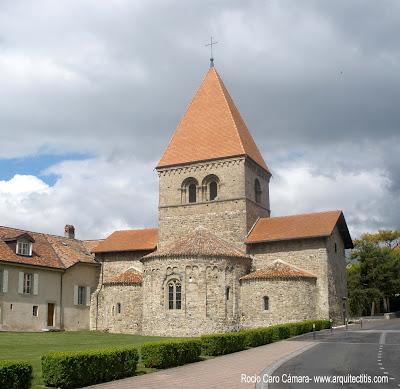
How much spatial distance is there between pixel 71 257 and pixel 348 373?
3306 centimetres

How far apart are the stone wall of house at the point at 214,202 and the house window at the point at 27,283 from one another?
10.8m

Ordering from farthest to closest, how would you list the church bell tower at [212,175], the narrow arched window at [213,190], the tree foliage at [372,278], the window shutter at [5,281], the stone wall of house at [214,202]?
the tree foliage at [372,278] < the narrow arched window at [213,190] < the church bell tower at [212,175] < the stone wall of house at [214,202] < the window shutter at [5,281]

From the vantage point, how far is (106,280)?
46562 mm

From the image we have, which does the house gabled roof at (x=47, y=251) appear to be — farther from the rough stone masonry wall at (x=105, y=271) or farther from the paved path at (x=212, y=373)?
the paved path at (x=212, y=373)

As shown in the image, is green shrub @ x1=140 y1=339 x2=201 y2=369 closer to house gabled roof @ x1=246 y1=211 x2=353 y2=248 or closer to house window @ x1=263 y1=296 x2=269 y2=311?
house window @ x1=263 y1=296 x2=269 y2=311

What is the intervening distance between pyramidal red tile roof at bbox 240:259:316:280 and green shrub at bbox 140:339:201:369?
59.1 ft

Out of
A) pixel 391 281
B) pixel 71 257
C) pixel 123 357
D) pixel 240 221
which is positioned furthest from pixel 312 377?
pixel 391 281

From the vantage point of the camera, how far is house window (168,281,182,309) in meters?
37.3

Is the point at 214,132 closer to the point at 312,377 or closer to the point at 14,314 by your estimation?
the point at 14,314

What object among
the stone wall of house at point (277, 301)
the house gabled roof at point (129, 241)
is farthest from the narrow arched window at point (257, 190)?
the stone wall of house at point (277, 301)

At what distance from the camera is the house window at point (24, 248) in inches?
1609

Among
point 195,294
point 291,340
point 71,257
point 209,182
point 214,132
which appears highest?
point 214,132

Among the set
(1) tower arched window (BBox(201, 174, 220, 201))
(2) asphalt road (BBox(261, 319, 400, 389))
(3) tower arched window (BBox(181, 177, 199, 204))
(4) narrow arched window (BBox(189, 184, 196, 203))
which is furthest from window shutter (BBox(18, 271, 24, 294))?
(2) asphalt road (BBox(261, 319, 400, 389))

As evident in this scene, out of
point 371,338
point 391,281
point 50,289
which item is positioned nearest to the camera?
point 371,338
